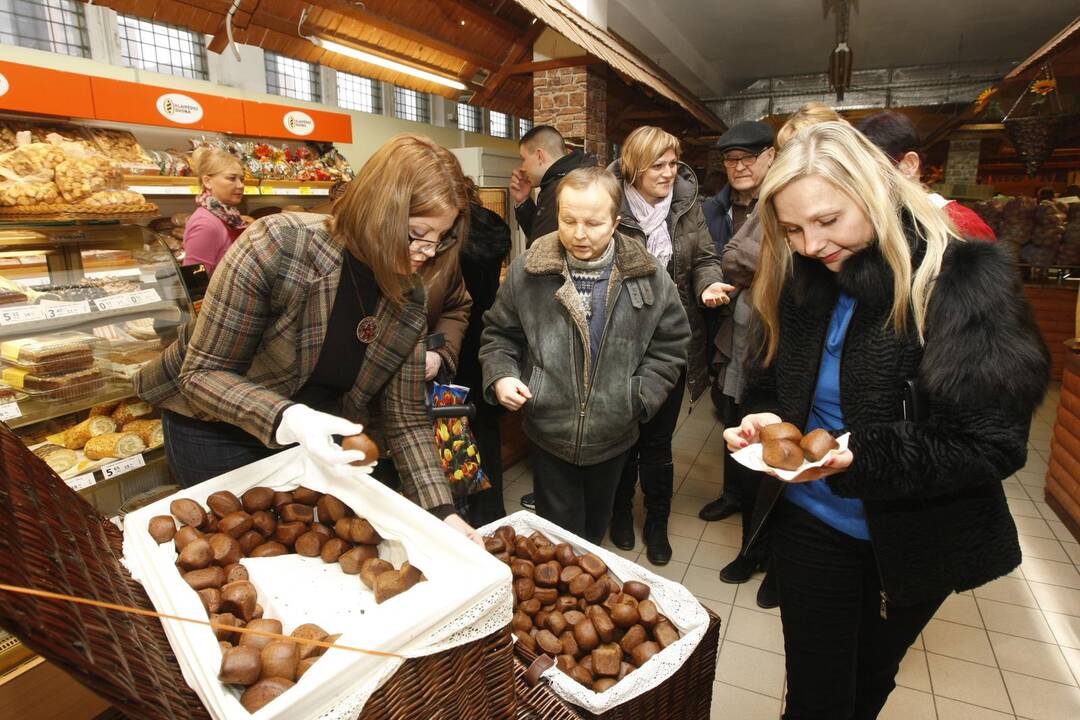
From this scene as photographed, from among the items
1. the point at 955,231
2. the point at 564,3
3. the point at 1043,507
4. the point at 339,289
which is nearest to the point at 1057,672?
the point at 1043,507

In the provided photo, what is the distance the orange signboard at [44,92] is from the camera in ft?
10.0

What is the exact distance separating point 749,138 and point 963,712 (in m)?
2.34

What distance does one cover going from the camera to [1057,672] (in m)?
2.26

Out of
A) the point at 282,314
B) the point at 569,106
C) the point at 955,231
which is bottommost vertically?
the point at 282,314

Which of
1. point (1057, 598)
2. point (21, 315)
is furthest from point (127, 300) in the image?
point (1057, 598)

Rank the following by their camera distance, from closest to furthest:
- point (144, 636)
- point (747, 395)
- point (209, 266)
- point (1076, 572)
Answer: point (144, 636), point (747, 395), point (1076, 572), point (209, 266)

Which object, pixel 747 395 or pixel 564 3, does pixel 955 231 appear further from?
pixel 564 3

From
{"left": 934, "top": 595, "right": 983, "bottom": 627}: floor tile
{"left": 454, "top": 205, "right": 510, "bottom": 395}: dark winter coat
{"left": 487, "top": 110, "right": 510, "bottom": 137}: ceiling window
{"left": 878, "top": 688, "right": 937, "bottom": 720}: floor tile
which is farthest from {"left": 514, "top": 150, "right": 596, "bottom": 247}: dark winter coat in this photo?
{"left": 487, "top": 110, "right": 510, "bottom": 137}: ceiling window

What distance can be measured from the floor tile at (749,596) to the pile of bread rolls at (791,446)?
159cm

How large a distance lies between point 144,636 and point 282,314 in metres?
0.79

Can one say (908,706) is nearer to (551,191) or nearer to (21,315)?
(551,191)

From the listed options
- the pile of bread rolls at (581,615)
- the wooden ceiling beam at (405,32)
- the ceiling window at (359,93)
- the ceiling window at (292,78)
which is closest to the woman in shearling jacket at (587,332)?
the pile of bread rolls at (581,615)

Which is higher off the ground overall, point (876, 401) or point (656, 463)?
point (876, 401)

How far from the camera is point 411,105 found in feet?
31.3
